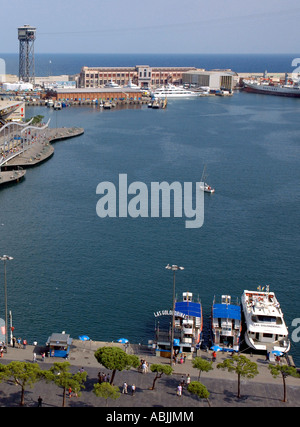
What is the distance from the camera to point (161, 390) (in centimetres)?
1420

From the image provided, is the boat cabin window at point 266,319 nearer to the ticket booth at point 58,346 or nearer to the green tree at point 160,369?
the green tree at point 160,369

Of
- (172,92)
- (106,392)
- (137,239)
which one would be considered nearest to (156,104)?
(172,92)

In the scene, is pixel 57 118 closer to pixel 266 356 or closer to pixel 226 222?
pixel 226 222

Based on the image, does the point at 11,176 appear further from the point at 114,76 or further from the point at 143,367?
the point at 114,76

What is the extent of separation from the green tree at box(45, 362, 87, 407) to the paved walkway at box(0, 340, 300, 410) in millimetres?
392

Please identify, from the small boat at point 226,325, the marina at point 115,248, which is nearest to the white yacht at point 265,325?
the small boat at point 226,325

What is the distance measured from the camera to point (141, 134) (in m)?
53.5

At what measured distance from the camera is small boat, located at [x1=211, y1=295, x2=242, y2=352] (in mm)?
17203

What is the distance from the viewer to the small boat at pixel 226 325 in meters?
17.2

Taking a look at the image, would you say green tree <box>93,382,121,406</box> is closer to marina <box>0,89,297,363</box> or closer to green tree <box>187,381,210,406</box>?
green tree <box>187,381,210,406</box>

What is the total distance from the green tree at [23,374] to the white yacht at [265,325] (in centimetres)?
667

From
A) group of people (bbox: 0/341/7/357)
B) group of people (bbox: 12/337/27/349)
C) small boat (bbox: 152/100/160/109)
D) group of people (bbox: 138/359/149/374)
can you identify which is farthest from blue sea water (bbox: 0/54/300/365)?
small boat (bbox: 152/100/160/109)
